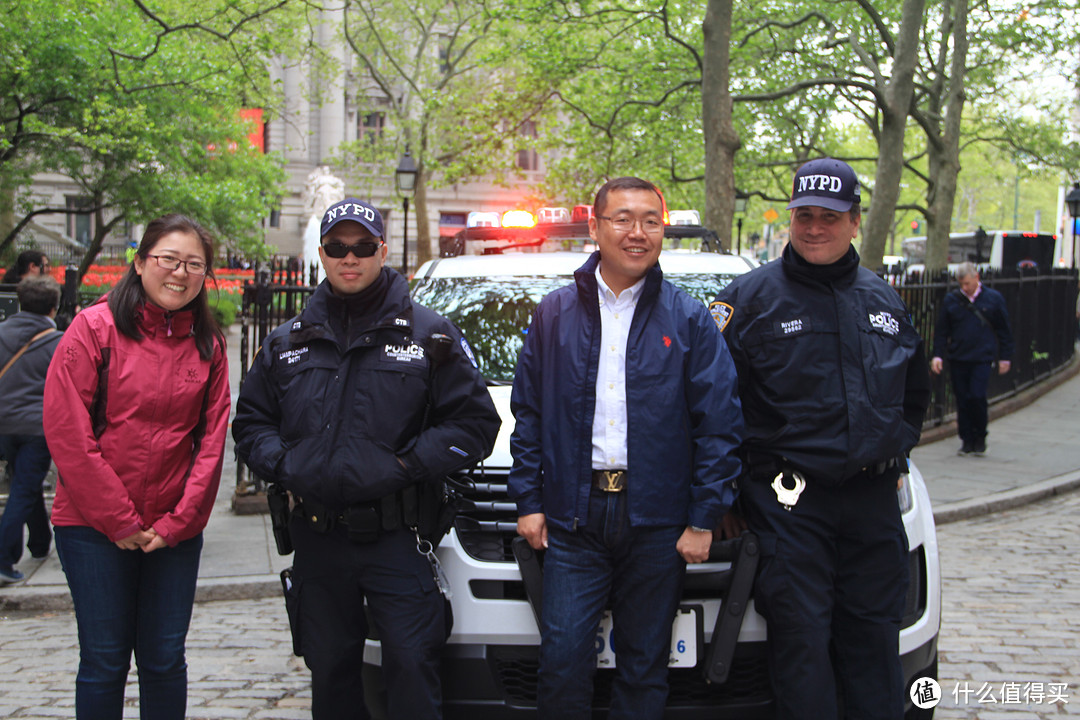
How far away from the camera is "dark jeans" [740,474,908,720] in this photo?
3141mm

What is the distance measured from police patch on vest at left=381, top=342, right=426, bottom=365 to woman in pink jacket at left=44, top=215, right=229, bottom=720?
26.1 inches

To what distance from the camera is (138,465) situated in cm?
322

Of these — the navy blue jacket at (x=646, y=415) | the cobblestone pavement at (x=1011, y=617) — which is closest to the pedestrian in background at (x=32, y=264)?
the navy blue jacket at (x=646, y=415)

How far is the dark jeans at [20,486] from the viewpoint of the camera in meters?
6.06

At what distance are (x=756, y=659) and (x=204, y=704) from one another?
2.43 m

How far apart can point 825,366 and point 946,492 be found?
6301 millimetres

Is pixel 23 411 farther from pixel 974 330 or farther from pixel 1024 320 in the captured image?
pixel 1024 320

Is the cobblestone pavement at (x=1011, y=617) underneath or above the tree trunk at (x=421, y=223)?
underneath

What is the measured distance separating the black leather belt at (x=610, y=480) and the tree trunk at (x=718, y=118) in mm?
9588

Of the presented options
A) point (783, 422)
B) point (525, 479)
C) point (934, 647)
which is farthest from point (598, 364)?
point (934, 647)

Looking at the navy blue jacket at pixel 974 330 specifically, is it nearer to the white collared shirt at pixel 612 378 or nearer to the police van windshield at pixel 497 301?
the police van windshield at pixel 497 301

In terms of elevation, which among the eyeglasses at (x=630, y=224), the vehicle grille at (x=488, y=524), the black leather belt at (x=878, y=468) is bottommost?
the vehicle grille at (x=488, y=524)

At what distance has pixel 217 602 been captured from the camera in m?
6.07

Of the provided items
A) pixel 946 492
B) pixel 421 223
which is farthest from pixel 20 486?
pixel 421 223
